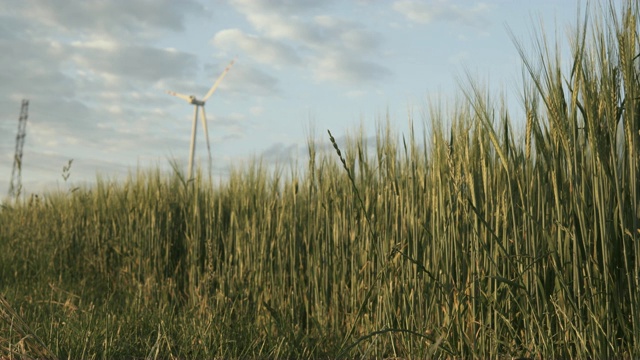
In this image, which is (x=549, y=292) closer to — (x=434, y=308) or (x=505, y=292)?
(x=505, y=292)

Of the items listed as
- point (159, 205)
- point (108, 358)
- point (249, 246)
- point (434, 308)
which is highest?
point (159, 205)

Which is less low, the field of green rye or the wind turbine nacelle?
the wind turbine nacelle

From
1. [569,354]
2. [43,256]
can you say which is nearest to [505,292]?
[569,354]

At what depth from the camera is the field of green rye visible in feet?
7.73

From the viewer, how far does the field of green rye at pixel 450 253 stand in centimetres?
236

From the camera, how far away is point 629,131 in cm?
222

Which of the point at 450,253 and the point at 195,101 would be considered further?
the point at 195,101

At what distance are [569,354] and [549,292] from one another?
0.94ft

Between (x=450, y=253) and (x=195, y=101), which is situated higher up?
(x=195, y=101)

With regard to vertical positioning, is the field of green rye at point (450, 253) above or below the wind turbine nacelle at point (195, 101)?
below

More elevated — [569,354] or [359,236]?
[359,236]

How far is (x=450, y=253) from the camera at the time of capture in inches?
102

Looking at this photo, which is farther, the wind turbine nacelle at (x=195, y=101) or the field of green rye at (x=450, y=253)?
the wind turbine nacelle at (x=195, y=101)

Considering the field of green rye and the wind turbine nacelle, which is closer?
the field of green rye
